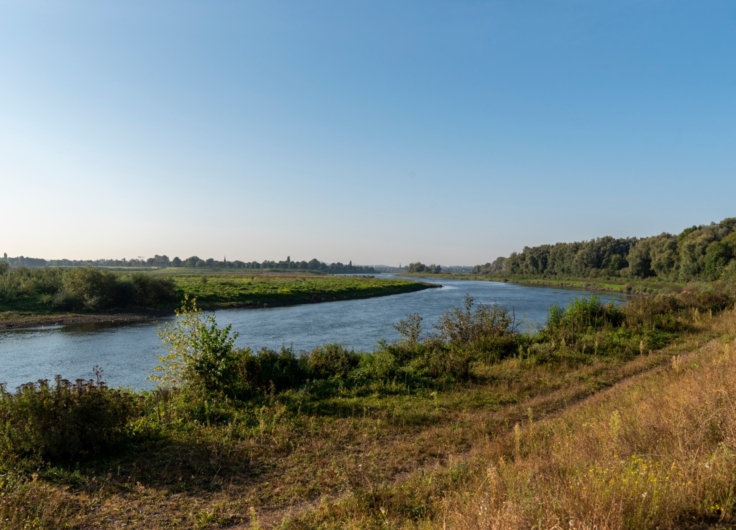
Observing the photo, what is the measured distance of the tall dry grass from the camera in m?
3.46

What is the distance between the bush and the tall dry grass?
6.25 metres

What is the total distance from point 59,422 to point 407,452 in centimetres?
589

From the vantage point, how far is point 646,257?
290 feet

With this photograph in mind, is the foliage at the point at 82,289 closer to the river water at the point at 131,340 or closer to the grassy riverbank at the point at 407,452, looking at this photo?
the river water at the point at 131,340

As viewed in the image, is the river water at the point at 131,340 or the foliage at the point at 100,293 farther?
the foliage at the point at 100,293

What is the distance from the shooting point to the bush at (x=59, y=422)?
6.88 metres

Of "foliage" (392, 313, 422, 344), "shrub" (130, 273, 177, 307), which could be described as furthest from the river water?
"shrub" (130, 273, 177, 307)

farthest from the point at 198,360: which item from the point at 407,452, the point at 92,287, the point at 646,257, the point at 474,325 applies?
the point at 646,257

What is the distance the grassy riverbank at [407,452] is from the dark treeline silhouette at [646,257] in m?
40.1

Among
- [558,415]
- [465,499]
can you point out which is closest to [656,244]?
[558,415]

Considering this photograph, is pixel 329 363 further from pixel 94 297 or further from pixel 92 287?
pixel 92 287

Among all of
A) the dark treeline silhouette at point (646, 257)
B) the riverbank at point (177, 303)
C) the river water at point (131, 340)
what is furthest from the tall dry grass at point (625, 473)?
the dark treeline silhouette at point (646, 257)

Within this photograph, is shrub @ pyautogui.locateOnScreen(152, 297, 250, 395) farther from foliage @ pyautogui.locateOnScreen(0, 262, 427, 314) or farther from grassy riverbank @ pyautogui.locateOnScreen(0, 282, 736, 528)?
Result: foliage @ pyautogui.locateOnScreen(0, 262, 427, 314)

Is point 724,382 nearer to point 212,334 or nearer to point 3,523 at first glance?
point 3,523
